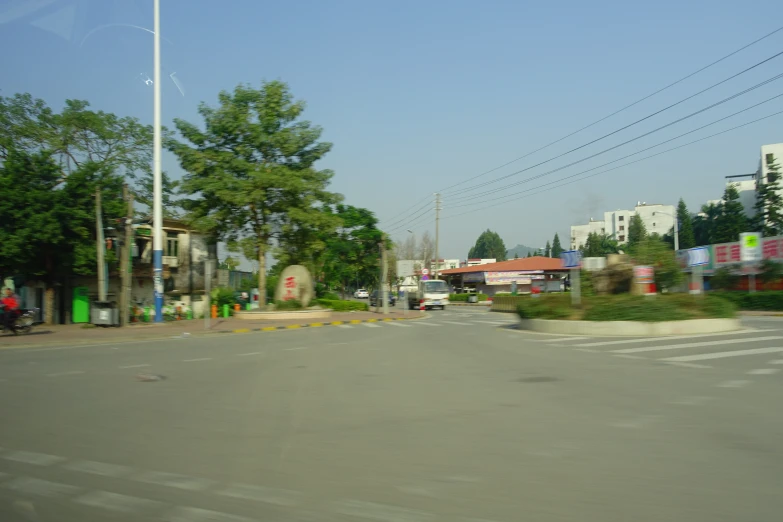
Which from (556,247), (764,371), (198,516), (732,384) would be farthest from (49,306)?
(556,247)

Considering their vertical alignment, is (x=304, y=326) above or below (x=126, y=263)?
below

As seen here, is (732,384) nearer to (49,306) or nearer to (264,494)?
(264,494)

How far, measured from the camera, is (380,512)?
4.68 m

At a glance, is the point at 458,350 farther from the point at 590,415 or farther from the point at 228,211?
the point at 228,211

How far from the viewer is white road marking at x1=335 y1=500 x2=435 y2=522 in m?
4.56

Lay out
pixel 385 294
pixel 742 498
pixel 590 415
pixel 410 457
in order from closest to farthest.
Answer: pixel 742 498, pixel 410 457, pixel 590 415, pixel 385 294

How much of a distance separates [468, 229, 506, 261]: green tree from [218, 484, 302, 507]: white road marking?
161 metres

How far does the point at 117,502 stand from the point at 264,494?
1185mm

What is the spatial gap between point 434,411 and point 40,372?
935cm

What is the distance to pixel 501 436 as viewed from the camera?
273 inches

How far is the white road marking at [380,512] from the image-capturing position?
4.56 meters

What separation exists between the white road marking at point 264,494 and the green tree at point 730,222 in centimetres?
7640

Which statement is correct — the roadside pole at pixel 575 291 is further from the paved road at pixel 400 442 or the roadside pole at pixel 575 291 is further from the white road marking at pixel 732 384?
the white road marking at pixel 732 384

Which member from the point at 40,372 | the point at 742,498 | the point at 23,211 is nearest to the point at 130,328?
the point at 23,211
